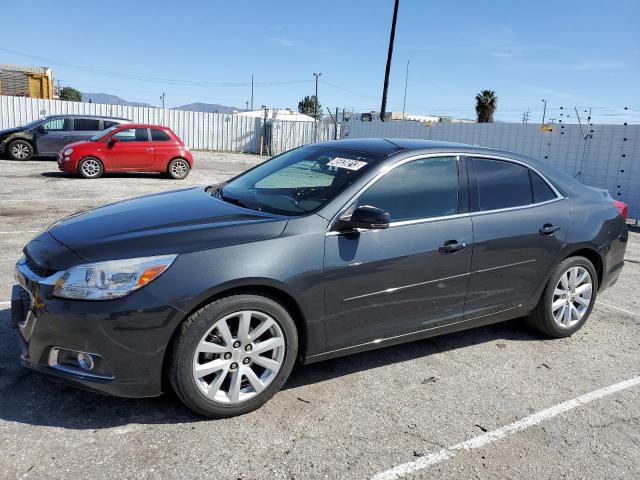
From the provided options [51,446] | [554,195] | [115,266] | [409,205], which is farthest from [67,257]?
[554,195]

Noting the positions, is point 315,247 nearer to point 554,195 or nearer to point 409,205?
point 409,205

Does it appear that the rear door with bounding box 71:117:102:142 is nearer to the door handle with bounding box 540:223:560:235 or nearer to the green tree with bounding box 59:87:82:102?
the door handle with bounding box 540:223:560:235

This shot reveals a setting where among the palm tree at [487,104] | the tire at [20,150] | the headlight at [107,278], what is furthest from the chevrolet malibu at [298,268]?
the palm tree at [487,104]

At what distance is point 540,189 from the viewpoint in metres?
4.30

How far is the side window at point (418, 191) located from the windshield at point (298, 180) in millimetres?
177

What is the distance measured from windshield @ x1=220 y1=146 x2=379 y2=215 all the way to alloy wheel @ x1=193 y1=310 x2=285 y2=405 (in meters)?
0.76

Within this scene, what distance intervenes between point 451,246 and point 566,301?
149 cm

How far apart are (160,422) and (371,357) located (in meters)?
1.61

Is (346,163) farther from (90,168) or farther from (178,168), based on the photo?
(178,168)

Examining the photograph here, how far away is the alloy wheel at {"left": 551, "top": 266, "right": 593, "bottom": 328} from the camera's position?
4.39 metres

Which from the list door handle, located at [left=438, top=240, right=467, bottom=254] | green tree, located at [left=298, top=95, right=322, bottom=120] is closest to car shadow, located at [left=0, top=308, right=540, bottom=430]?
door handle, located at [left=438, top=240, right=467, bottom=254]

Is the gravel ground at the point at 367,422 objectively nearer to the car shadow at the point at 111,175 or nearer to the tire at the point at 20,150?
the car shadow at the point at 111,175

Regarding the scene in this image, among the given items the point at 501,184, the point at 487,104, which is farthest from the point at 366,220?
the point at 487,104

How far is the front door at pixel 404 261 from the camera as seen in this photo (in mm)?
3236
